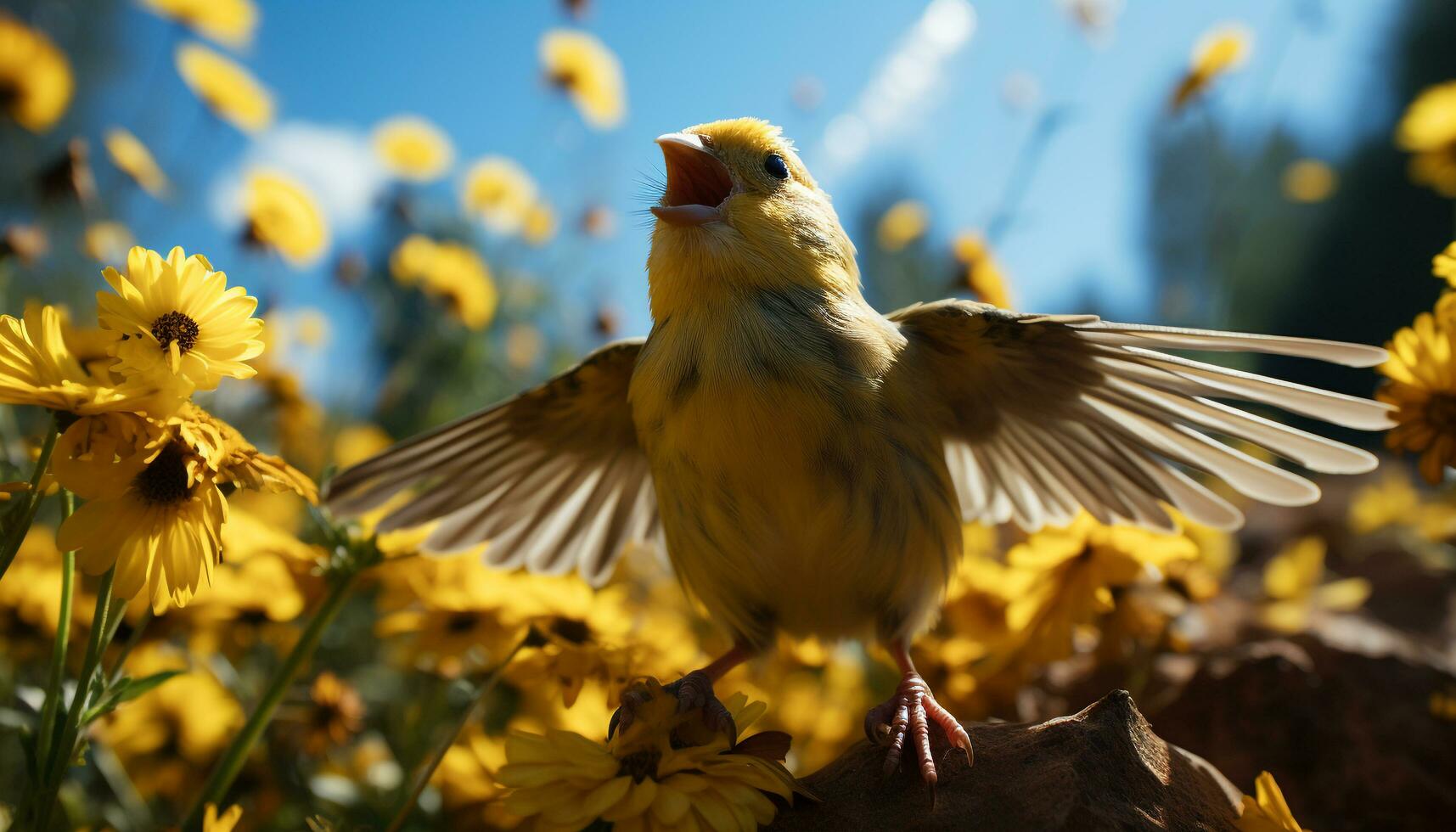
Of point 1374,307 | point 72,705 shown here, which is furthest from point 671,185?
point 1374,307

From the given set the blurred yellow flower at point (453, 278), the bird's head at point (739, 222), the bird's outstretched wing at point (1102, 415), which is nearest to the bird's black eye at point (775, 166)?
the bird's head at point (739, 222)

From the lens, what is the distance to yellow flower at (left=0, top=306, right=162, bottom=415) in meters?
1.14

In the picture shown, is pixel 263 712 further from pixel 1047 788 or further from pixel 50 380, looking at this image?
pixel 1047 788

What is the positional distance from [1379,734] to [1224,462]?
0.77m

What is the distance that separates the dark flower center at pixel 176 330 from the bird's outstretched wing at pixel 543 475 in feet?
2.88

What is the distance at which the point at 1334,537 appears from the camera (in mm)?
5160

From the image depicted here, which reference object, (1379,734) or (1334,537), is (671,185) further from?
(1334,537)

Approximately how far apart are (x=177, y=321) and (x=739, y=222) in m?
1.11

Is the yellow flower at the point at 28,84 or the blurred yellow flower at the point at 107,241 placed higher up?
the yellow flower at the point at 28,84

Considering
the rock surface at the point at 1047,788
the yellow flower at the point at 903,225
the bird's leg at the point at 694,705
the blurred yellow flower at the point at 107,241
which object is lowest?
the rock surface at the point at 1047,788

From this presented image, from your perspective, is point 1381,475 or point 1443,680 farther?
point 1381,475

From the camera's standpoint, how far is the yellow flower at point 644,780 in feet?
4.08

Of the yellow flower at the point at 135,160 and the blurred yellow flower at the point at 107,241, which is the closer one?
the blurred yellow flower at the point at 107,241

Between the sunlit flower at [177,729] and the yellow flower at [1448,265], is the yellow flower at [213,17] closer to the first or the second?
the sunlit flower at [177,729]
